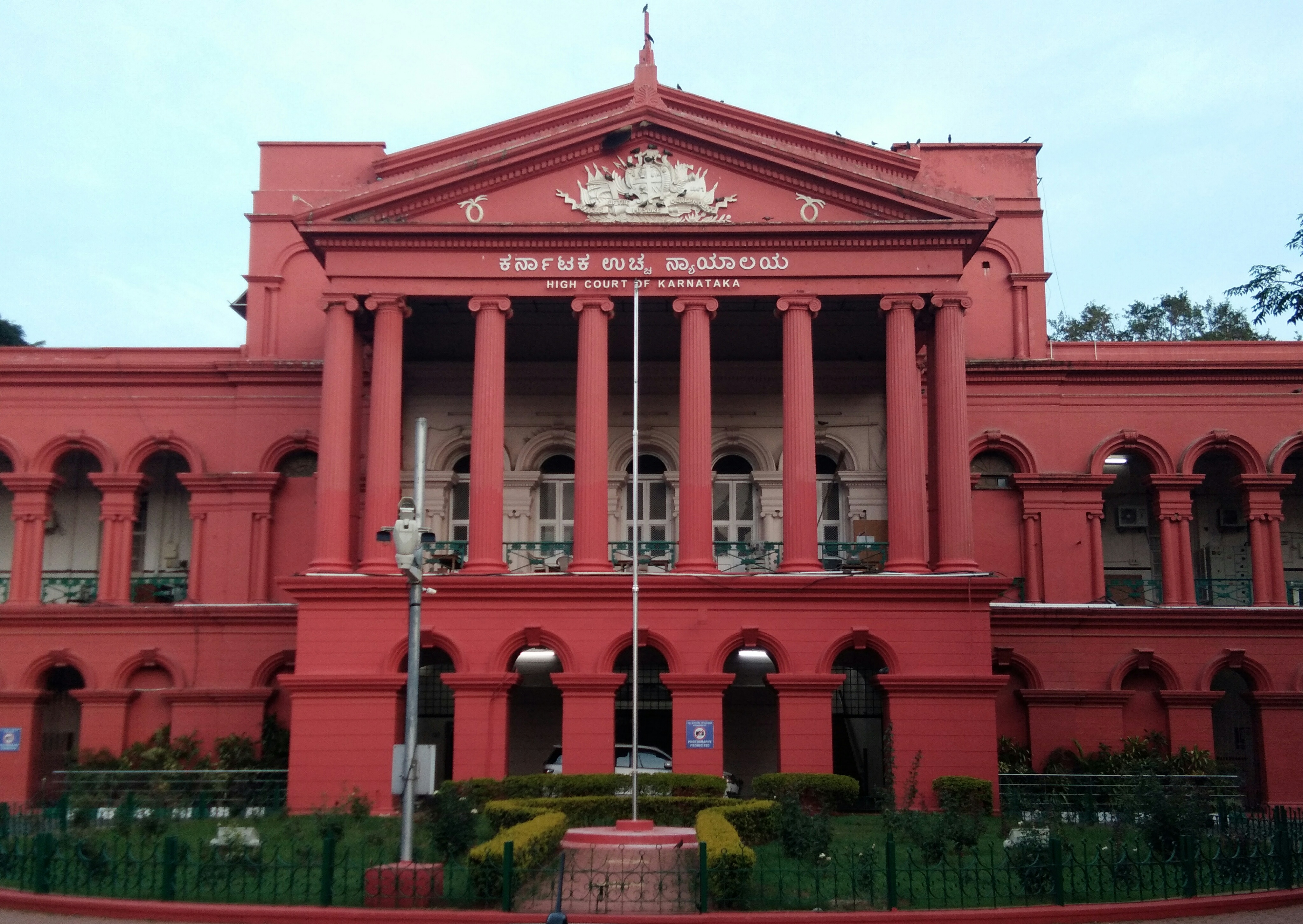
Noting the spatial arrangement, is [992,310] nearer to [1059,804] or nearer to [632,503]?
[632,503]

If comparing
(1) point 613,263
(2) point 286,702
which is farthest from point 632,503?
(2) point 286,702

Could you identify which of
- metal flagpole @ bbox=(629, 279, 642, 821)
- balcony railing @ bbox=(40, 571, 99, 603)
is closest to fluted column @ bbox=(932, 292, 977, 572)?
metal flagpole @ bbox=(629, 279, 642, 821)

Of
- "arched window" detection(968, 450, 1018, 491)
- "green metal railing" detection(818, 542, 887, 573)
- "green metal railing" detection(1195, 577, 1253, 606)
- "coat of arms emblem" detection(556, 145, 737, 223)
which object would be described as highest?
"coat of arms emblem" detection(556, 145, 737, 223)

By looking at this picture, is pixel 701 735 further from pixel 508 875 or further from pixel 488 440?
pixel 508 875

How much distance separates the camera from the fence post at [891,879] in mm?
15977

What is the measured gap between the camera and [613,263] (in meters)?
28.8

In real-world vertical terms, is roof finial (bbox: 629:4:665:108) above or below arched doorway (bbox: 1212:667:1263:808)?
above

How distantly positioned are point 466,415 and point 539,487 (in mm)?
2534

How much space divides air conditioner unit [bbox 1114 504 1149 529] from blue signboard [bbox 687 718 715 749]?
14.2 m

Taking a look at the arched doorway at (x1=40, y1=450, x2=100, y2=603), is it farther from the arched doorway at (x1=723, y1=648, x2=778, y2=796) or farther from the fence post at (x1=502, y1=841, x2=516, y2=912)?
the fence post at (x1=502, y1=841, x2=516, y2=912)

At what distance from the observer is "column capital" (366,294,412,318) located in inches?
1133

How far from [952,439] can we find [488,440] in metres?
9.60

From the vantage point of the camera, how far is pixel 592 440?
28.1 metres

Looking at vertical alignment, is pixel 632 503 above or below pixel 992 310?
below
